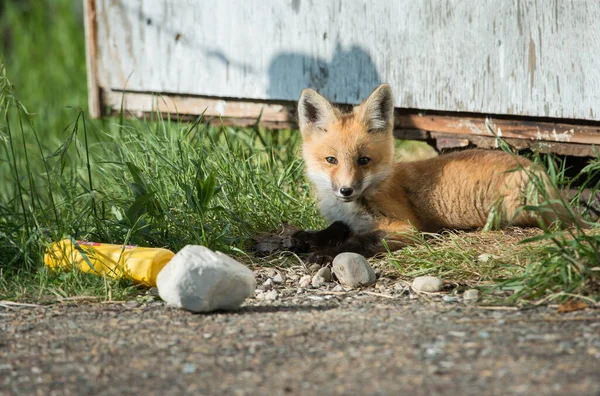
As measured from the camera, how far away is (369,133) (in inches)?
187

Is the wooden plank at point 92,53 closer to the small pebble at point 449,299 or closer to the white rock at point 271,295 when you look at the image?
the white rock at point 271,295

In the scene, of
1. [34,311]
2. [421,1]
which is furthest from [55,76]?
[34,311]

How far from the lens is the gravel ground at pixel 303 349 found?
93.7 inches

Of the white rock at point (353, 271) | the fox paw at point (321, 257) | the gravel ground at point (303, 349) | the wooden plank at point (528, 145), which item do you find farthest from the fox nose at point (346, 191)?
the wooden plank at point (528, 145)

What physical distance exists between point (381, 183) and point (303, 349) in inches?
85.3

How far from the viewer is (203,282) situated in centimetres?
321

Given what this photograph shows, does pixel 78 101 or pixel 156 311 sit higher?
pixel 78 101

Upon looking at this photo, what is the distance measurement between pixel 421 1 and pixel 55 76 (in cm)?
553

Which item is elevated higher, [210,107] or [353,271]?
[210,107]

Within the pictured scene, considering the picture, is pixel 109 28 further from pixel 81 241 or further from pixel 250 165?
pixel 81 241

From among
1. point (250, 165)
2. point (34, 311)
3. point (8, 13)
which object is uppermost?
point (8, 13)

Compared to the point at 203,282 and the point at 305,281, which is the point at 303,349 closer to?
the point at 203,282

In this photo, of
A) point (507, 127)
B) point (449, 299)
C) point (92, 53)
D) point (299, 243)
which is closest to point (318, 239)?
point (299, 243)

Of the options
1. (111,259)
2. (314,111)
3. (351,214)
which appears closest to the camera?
(111,259)
